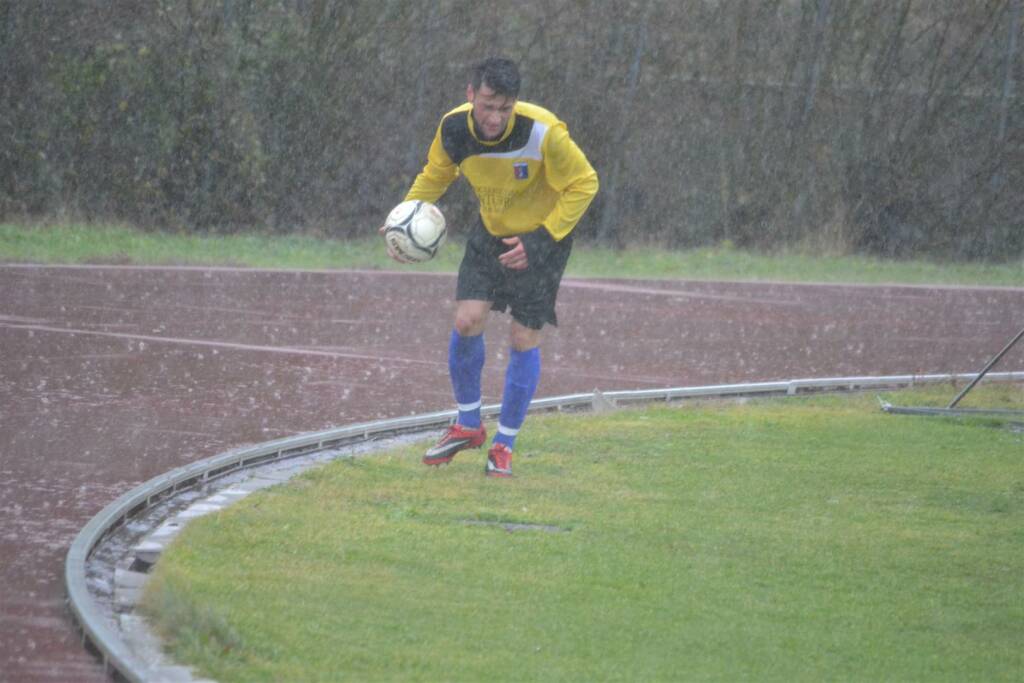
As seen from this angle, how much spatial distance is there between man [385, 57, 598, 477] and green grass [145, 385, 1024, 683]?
29 centimetres

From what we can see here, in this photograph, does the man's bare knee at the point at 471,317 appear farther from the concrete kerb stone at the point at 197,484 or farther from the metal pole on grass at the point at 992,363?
the metal pole on grass at the point at 992,363

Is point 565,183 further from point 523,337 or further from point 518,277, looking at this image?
point 523,337

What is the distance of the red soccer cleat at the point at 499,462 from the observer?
7.58m

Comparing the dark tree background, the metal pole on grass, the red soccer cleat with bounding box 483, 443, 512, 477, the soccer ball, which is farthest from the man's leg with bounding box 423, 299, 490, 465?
the dark tree background

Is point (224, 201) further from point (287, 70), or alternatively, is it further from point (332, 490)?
point (332, 490)

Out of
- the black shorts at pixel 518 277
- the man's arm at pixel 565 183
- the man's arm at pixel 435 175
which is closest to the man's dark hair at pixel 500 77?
the man's arm at pixel 565 183

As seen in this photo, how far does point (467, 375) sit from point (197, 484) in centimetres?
145

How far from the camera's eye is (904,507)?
7.20m

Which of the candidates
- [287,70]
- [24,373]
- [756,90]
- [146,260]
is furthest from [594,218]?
[24,373]

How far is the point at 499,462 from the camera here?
760 centimetres

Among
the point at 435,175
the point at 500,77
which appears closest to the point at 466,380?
the point at 435,175

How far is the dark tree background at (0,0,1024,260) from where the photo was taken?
2220 cm

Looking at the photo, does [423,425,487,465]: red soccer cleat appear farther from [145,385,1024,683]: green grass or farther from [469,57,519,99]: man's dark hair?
[469,57,519,99]: man's dark hair

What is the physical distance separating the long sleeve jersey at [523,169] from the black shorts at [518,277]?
0.06 meters
